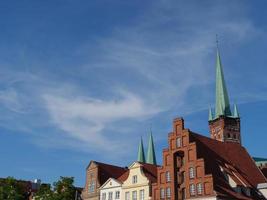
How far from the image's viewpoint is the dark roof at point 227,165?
6612cm

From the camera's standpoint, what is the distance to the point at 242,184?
68062 millimetres

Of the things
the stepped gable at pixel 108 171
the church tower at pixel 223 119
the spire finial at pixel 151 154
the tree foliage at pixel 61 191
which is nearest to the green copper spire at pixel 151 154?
the spire finial at pixel 151 154

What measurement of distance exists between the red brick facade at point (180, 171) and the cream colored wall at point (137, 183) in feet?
7.90

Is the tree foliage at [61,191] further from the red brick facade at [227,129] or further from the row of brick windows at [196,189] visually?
the red brick facade at [227,129]

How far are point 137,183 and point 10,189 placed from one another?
2375 cm

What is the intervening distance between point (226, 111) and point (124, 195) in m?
80.1

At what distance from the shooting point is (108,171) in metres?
83.9

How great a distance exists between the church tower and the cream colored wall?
74568 millimetres

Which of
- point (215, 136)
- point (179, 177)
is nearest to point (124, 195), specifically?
point (179, 177)

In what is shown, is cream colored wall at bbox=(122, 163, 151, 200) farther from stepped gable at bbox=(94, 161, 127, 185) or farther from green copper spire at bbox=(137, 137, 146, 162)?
green copper spire at bbox=(137, 137, 146, 162)

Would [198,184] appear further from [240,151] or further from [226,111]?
[226,111]

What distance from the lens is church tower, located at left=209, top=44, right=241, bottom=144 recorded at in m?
146

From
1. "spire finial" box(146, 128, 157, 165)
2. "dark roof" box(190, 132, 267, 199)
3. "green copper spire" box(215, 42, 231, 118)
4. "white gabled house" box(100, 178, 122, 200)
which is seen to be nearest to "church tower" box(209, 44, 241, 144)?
"green copper spire" box(215, 42, 231, 118)

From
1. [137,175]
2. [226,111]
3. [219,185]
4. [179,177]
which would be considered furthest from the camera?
[226,111]
